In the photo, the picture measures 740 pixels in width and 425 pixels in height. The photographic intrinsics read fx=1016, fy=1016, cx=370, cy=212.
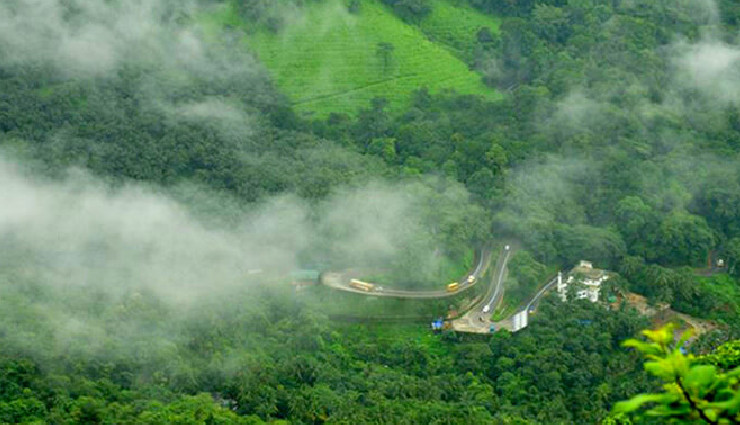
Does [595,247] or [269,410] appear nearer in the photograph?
[269,410]

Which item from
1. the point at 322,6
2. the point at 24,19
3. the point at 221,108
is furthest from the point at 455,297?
the point at 24,19

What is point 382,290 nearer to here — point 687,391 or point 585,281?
point 585,281

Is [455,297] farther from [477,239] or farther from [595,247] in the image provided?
[595,247]

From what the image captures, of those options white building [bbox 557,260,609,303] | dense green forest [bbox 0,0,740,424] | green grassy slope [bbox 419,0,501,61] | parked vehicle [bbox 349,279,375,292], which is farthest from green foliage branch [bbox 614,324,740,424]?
green grassy slope [bbox 419,0,501,61]

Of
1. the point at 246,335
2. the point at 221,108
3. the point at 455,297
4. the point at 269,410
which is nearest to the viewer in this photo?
the point at 269,410

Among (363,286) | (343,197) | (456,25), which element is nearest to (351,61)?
(456,25)

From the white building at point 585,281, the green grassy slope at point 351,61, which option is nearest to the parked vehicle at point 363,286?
the white building at point 585,281
